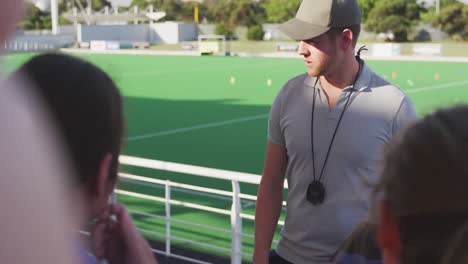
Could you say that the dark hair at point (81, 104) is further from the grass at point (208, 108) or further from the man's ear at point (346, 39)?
the man's ear at point (346, 39)

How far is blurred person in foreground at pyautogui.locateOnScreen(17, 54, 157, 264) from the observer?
119 cm

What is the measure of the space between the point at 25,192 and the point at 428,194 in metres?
0.65

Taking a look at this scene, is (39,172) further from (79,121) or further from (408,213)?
(408,213)

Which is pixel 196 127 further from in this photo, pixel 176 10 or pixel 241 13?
pixel 176 10

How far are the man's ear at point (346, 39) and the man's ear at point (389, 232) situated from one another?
6.75ft

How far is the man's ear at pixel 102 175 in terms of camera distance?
4.10 feet

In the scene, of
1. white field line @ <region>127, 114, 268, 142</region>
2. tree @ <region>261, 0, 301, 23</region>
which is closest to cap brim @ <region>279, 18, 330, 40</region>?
white field line @ <region>127, 114, 268, 142</region>

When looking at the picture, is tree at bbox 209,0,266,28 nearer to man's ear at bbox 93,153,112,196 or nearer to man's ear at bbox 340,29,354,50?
man's ear at bbox 340,29,354,50

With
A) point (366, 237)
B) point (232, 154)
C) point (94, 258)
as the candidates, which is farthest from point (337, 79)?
point (232, 154)

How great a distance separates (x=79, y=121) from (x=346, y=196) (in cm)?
204

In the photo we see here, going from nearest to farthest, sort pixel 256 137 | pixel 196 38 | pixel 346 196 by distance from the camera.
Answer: pixel 346 196
pixel 256 137
pixel 196 38

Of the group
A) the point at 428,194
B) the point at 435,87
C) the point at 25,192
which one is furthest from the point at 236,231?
the point at 435,87

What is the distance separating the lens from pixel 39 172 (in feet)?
2.60

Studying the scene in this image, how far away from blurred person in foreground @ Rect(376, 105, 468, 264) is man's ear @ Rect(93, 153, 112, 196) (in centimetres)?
47
